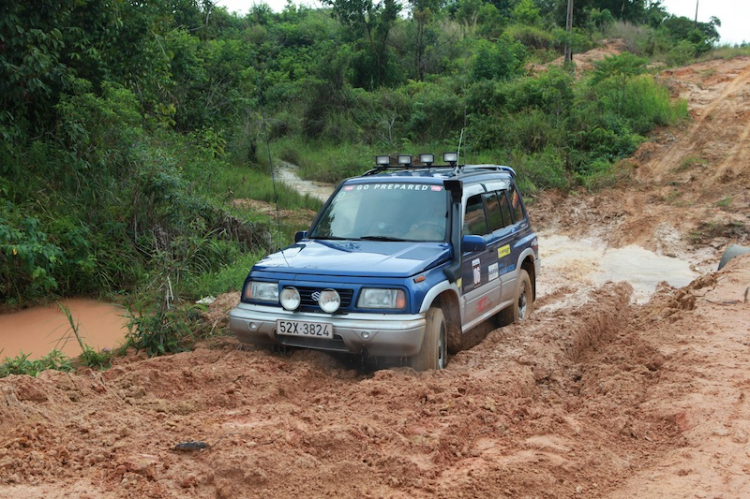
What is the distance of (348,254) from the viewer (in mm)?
6285

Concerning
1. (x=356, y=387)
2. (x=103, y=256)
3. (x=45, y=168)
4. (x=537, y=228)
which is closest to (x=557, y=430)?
(x=356, y=387)

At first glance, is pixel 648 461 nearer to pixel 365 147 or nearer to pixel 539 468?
pixel 539 468

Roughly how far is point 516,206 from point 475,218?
4.90 ft

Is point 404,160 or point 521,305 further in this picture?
point 521,305

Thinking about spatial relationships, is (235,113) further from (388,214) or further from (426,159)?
(388,214)

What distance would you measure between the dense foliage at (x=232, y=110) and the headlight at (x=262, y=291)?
1.33m

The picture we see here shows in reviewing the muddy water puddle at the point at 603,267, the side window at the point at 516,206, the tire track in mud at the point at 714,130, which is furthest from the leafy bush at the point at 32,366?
the tire track in mud at the point at 714,130

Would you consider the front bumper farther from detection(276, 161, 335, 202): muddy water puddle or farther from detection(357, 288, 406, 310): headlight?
detection(276, 161, 335, 202): muddy water puddle

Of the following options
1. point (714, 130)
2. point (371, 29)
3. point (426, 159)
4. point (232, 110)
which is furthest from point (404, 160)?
point (371, 29)

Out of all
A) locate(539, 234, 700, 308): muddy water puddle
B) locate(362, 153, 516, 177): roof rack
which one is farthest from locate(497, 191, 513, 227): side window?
locate(539, 234, 700, 308): muddy water puddle

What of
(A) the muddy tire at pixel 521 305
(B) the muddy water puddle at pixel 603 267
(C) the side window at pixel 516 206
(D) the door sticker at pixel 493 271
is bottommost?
(B) the muddy water puddle at pixel 603 267

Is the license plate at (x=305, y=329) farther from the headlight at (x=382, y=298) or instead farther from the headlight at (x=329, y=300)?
the headlight at (x=382, y=298)

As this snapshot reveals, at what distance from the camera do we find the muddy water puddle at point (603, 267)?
451 inches

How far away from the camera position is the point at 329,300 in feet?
19.1
